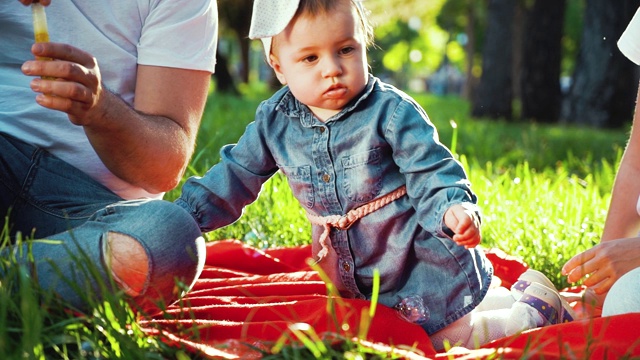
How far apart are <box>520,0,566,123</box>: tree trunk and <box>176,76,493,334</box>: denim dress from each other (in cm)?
1011

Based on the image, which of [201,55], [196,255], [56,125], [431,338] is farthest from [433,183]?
[56,125]

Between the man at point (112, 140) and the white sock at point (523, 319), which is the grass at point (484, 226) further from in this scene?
the white sock at point (523, 319)

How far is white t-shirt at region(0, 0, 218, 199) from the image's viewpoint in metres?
2.71

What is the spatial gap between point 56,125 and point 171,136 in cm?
35

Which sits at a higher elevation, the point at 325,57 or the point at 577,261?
the point at 325,57

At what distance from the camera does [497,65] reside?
13203 millimetres

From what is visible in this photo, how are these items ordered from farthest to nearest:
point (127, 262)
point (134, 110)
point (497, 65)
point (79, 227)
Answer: point (497, 65) → point (134, 110) → point (79, 227) → point (127, 262)

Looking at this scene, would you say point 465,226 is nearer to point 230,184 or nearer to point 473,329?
point 473,329

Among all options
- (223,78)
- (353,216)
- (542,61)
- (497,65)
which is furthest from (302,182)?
A: (223,78)

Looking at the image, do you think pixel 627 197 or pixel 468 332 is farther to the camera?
pixel 627 197

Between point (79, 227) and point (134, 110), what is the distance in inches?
14.2

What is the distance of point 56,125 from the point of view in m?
2.73

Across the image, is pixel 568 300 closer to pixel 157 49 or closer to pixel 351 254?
pixel 351 254

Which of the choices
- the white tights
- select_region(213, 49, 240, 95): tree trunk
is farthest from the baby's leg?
select_region(213, 49, 240, 95): tree trunk
